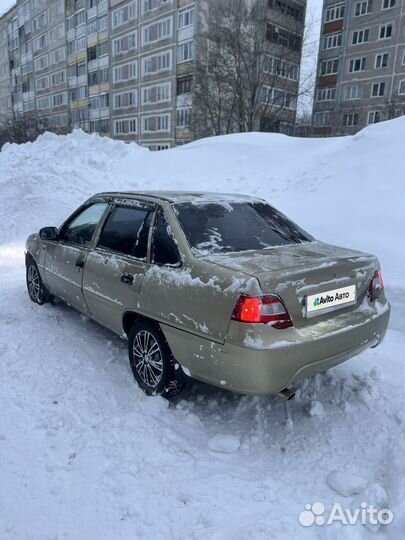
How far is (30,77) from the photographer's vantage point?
6319 cm

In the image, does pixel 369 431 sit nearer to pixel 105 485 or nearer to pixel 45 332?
pixel 105 485

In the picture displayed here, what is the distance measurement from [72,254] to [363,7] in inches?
1875

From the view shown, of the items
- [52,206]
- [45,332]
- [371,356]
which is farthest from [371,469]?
[52,206]

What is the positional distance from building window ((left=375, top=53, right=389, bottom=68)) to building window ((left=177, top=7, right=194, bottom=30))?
18793 mm

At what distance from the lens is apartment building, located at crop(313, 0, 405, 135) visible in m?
38.1

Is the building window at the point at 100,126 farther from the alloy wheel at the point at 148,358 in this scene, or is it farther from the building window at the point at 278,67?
the alloy wheel at the point at 148,358

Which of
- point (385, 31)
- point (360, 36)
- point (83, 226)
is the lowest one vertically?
point (83, 226)

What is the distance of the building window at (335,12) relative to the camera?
1658 inches

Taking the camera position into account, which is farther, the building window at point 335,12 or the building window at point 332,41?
the building window at point 332,41

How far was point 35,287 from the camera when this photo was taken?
5.35 metres

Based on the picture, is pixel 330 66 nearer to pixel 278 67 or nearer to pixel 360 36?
pixel 360 36

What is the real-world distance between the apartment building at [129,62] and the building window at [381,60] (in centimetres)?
822

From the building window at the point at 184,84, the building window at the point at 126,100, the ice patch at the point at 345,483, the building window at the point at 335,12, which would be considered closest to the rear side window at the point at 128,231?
the ice patch at the point at 345,483

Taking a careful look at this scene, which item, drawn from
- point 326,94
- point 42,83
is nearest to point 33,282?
point 326,94
